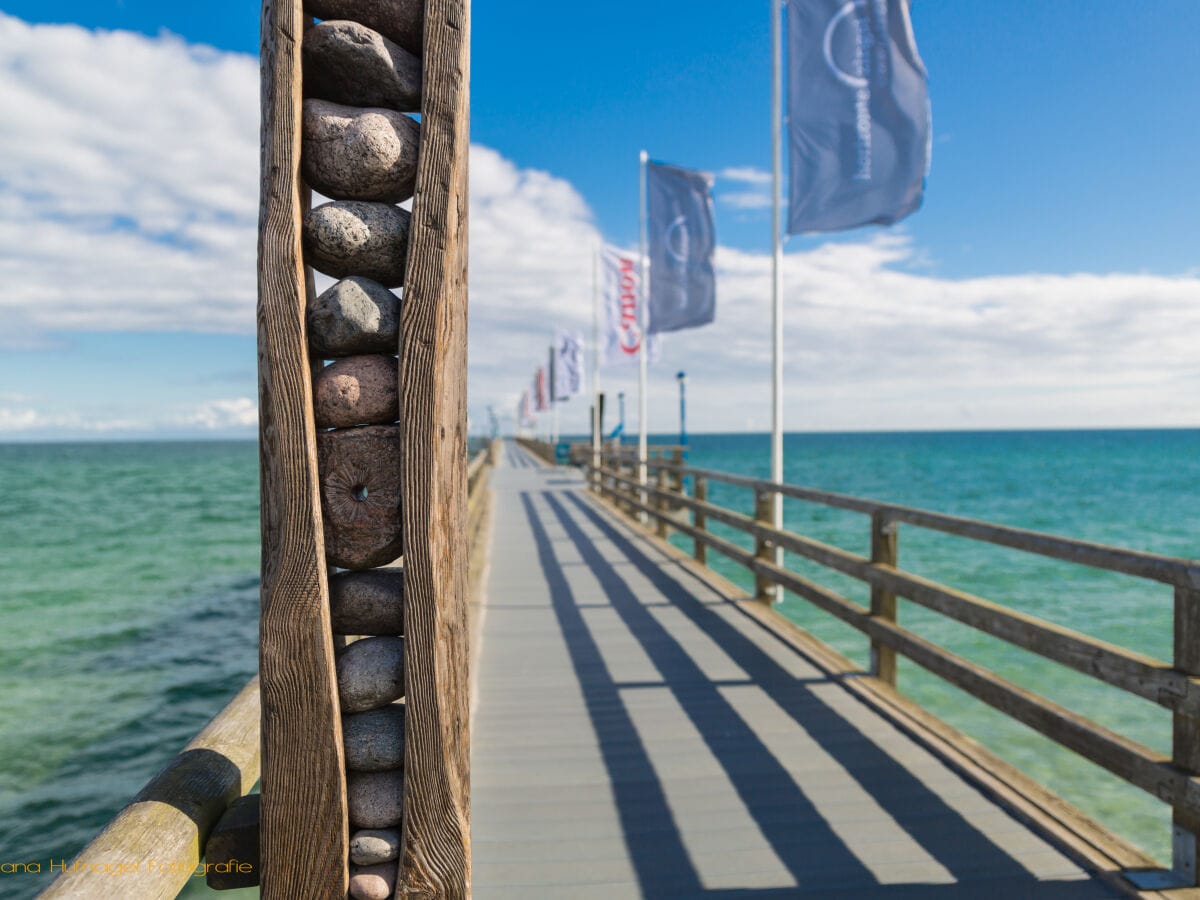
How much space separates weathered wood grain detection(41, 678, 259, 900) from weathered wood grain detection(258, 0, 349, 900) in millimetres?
166

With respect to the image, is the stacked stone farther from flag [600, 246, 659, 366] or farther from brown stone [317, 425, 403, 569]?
flag [600, 246, 659, 366]

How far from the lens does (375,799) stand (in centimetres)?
178

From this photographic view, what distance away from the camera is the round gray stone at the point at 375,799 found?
5.85 ft

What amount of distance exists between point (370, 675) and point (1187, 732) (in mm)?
2533

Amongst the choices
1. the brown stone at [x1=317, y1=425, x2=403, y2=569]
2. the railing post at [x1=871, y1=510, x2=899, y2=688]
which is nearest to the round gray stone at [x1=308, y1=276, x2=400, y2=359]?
the brown stone at [x1=317, y1=425, x2=403, y2=569]

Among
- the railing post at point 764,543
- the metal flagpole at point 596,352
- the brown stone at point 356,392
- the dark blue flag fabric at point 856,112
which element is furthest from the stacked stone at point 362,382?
the metal flagpole at point 596,352

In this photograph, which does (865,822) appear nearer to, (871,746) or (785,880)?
(785,880)

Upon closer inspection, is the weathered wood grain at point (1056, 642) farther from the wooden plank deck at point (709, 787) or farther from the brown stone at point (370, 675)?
the brown stone at point (370, 675)

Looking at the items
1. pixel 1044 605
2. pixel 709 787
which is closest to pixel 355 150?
pixel 709 787

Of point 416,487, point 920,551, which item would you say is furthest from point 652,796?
point 920,551

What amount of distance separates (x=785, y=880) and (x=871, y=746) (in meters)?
1.32

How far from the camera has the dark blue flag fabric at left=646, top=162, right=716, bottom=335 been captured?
11.4 m

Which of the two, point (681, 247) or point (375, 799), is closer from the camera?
point (375, 799)

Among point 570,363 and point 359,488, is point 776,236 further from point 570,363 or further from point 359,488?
point 570,363
